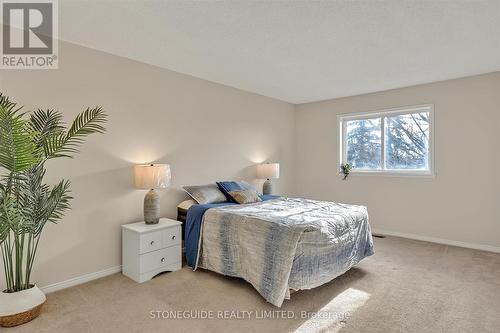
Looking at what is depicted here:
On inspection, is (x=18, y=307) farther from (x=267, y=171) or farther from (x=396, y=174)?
(x=396, y=174)

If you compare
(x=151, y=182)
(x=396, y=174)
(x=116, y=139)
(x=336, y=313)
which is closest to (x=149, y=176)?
(x=151, y=182)

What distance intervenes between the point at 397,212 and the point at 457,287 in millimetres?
2004

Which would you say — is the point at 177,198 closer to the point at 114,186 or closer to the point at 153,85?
the point at 114,186

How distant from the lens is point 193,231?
3.23 meters

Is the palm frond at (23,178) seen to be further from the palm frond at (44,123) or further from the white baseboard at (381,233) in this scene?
the white baseboard at (381,233)

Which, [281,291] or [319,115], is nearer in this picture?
[281,291]

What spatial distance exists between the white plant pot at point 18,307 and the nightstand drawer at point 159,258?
34.7 inches

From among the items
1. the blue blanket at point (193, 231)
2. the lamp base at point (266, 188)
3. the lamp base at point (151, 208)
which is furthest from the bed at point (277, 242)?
the lamp base at point (266, 188)

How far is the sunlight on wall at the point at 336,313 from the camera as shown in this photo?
208cm

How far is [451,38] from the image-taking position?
2.73m

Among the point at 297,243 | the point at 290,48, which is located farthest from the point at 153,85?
the point at 297,243

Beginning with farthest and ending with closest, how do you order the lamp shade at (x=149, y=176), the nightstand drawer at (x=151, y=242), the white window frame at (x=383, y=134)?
the white window frame at (x=383, y=134)
the lamp shade at (x=149, y=176)
the nightstand drawer at (x=151, y=242)

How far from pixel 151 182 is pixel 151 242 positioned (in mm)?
624

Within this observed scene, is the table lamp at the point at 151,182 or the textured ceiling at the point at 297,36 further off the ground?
the textured ceiling at the point at 297,36
